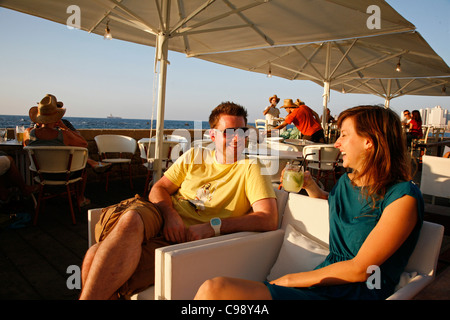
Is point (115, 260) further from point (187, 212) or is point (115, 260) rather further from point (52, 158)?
point (52, 158)

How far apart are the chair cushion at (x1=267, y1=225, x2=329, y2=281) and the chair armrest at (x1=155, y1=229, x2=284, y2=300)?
56 mm

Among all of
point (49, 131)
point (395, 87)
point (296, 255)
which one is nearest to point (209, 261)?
point (296, 255)

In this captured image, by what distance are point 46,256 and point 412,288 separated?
259cm

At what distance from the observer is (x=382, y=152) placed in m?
1.22

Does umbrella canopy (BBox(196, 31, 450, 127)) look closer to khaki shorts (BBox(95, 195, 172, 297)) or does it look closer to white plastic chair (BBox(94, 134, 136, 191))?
white plastic chair (BBox(94, 134, 136, 191))

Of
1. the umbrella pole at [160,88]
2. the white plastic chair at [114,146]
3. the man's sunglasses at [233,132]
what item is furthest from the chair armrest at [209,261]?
the white plastic chair at [114,146]

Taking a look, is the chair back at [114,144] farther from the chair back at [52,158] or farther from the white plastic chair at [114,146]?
the chair back at [52,158]

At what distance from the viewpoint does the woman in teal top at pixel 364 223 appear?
3.40ft

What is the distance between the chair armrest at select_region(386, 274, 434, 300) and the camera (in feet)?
3.13
